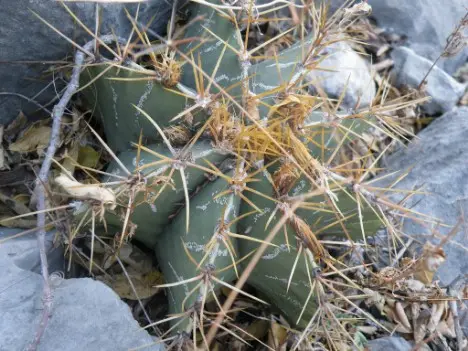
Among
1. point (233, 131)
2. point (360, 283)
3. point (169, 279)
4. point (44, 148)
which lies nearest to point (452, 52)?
point (360, 283)

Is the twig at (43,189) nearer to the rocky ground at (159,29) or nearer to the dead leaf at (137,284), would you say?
the rocky ground at (159,29)

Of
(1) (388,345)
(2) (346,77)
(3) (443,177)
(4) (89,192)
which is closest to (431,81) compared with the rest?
(2) (346,77)

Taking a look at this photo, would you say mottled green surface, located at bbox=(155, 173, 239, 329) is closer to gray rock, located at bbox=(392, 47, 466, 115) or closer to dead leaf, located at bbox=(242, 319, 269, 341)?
→ dead leaf, located at bbox=(242, 319, 269, 341)

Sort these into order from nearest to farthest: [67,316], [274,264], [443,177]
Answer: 1. [67,316]
2. [274,264]
3. [443,177]

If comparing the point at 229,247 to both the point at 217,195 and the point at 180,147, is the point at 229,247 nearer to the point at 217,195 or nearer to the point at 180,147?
the point at 217,195

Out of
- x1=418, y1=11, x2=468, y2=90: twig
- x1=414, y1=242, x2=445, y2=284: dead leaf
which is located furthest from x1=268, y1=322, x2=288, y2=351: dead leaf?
x1=418, y1=11, x2=468, y2=90: twig

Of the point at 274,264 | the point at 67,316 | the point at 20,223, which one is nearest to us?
the point at 67,316

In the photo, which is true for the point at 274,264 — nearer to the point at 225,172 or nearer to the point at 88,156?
the point at 225,172
